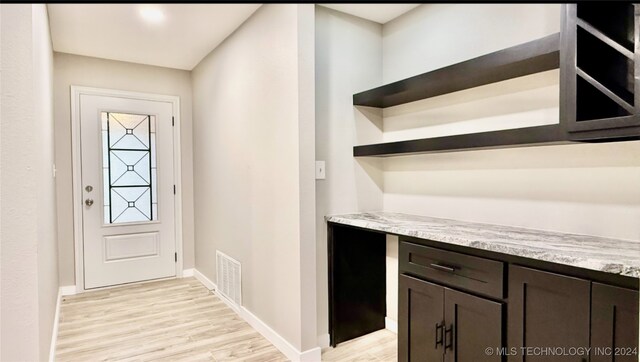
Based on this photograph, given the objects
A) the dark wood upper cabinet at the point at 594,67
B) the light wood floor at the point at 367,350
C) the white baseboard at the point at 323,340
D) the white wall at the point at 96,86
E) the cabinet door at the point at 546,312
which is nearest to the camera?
the cabinet door at the point at 546,312

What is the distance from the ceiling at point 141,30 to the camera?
9.03 ft

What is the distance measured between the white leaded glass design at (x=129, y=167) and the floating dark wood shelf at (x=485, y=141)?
9.09 feet

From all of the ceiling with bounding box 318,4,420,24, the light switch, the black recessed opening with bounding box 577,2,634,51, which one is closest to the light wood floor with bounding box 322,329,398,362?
the light switch

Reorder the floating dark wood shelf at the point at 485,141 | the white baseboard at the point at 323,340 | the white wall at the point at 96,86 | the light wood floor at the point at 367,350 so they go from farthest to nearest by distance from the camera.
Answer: the white wall at the point at 96,86 < the white baseboard at the point at 323,340 < the light wood floor at the point at 367,350 < the floating dark wood shelf at the point at 485,141

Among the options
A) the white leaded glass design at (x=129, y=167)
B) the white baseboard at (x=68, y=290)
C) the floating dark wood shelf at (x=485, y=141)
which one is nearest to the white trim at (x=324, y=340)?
the floating dark wood shelf at (x=485, y=141)

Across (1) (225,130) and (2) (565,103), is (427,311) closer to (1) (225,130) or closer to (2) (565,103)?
(2) (565,103)

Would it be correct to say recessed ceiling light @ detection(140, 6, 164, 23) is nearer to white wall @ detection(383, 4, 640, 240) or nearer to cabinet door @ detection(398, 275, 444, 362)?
white wall @ detection(383, 4, 640, 240)

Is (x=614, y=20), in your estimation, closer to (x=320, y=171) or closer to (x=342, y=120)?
(x=342, y=120)

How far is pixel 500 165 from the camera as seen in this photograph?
2.13 m

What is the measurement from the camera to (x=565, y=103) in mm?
1518

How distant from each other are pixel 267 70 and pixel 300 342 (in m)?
1.87

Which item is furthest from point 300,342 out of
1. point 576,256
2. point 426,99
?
point 426,99

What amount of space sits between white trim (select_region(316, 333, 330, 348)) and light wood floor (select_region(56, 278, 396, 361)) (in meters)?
0.04

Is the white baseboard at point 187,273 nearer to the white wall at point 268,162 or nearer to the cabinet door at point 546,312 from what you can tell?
the white wall at point 268,162
